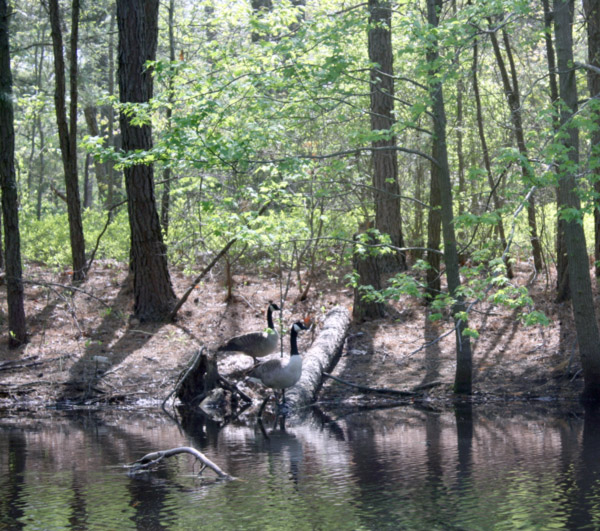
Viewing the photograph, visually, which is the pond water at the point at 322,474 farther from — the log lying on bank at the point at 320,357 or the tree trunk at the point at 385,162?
the tree trunk at the point at 385,162

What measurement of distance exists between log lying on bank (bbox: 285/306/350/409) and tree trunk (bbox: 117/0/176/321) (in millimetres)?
3759

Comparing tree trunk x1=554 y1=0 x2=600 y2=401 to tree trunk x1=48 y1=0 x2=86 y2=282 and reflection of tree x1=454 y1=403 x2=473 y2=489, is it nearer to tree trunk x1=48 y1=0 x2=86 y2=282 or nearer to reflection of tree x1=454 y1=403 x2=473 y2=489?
reflection of tree x1=454 y1=403 x2=473 y2=489

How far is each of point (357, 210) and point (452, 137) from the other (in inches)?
137

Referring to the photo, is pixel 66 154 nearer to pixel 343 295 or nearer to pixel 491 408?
pixel 343 295

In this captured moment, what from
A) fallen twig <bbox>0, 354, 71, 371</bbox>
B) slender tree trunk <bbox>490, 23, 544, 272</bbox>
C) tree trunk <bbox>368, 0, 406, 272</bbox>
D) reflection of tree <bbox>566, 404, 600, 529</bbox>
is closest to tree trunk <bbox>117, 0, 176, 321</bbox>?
fallen twig <bbox>0, 354, 71, 371</bbox>

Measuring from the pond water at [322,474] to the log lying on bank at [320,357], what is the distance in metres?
0.91

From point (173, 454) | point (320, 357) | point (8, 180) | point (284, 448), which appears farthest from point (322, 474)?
point (8, 180)

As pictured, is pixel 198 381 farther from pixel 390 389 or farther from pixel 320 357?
pixel 390 389

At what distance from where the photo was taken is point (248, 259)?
17.2m

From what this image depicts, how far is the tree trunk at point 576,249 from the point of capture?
1000 cm

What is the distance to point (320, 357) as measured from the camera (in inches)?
496

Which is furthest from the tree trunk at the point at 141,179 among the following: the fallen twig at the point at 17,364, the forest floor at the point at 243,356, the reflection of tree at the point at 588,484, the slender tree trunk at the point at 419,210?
the reflection of tree at the point at 588,484

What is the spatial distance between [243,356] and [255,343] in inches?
A: 19.1

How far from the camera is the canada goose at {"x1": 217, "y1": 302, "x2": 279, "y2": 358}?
12.6 m
